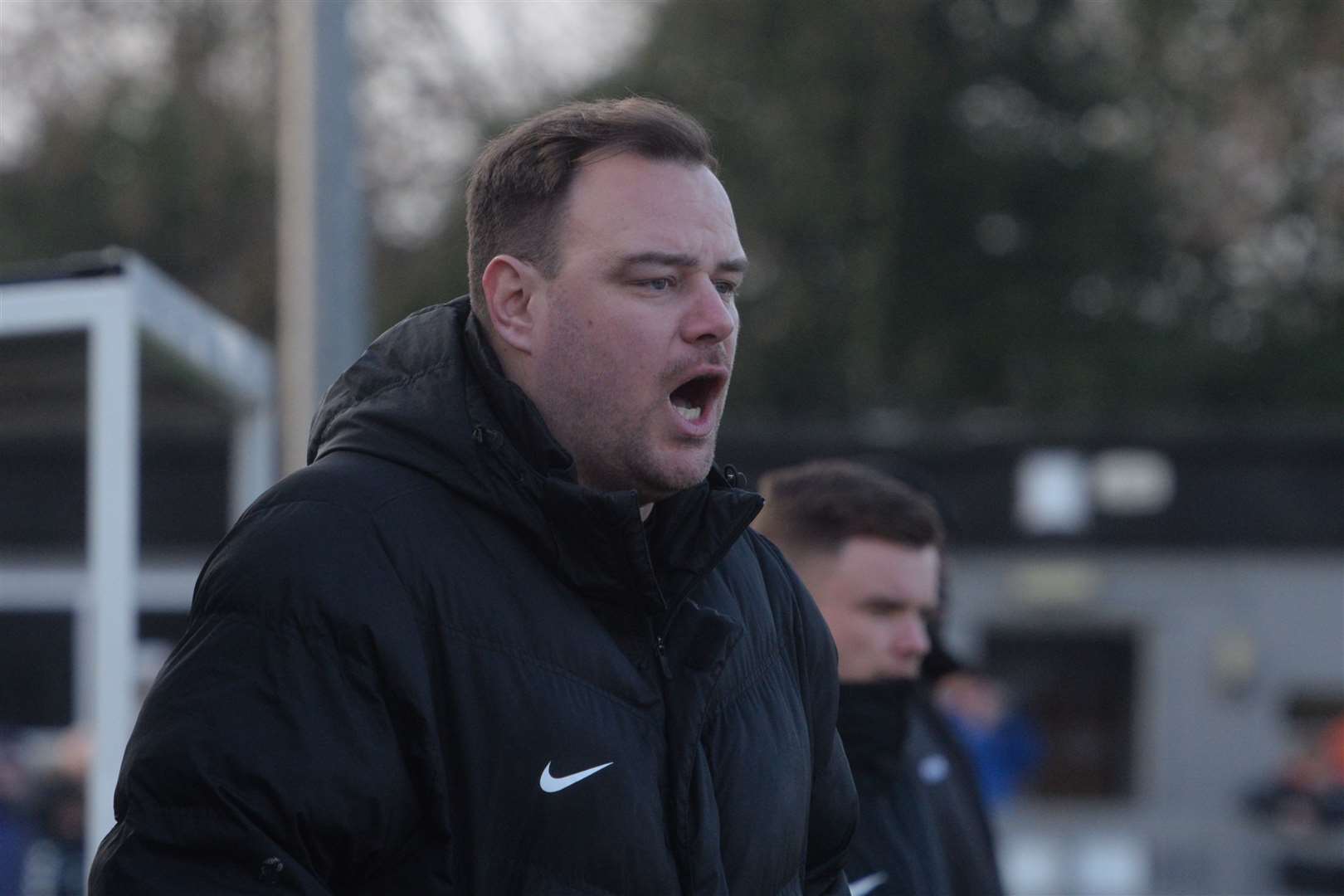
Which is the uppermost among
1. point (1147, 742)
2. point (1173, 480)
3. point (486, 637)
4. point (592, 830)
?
point (486, 637)

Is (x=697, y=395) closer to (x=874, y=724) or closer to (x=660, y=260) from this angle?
(x=660, y=260)

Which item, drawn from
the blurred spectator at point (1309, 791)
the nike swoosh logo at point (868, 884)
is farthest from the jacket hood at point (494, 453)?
the blurred spectator at point (1309, 791)

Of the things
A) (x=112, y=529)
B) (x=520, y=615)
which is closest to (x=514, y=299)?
(x=520, y=615)

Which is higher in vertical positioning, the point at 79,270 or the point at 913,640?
the point at 79,270

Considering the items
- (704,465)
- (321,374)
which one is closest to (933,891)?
(704,465)

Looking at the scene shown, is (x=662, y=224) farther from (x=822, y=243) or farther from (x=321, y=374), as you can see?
(x=822, y=243)

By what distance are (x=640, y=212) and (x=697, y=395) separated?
0.69 ft

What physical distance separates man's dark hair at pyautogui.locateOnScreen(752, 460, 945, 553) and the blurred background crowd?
1.30 m

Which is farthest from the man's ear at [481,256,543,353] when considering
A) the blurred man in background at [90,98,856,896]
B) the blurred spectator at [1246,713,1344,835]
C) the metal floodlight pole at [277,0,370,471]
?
the blurred spectator at [1246,713,1344,835]

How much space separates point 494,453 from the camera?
6.31 feet

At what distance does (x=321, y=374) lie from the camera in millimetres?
4980

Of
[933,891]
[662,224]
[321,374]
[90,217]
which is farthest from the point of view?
[90,217]

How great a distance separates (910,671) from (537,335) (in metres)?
1.51

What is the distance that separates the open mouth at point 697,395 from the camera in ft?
6.63
